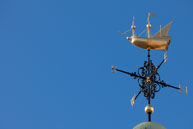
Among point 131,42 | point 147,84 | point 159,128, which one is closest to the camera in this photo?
point 159,128

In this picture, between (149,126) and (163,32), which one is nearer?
(149,126)

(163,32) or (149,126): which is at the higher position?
(163,32)

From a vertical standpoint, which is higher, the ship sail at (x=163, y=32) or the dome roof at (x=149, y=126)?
the ship sail at (x=163, y=32)

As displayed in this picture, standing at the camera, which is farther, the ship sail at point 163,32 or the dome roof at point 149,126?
the ship sail at point 163,32

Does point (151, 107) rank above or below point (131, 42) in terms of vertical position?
below

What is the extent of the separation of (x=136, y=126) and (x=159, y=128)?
0.54 metres

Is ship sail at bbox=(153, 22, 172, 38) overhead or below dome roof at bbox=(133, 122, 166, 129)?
overhead

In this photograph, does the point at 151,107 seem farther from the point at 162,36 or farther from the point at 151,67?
the point at 162,36

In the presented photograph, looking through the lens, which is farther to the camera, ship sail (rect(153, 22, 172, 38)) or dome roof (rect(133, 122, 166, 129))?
ship sail (rect(153, 22, 172, 38))

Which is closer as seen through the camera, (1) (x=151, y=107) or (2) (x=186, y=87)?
(1) (x=151, y=107)

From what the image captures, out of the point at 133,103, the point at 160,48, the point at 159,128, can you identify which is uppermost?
the point at 160,48

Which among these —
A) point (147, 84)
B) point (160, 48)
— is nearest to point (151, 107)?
point (147, 84)

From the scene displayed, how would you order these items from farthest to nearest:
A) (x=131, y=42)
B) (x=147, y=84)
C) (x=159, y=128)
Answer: (x=131, y=42)
(x=147, y=84)
(x=159, y=128)

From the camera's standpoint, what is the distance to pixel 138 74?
15078mm
